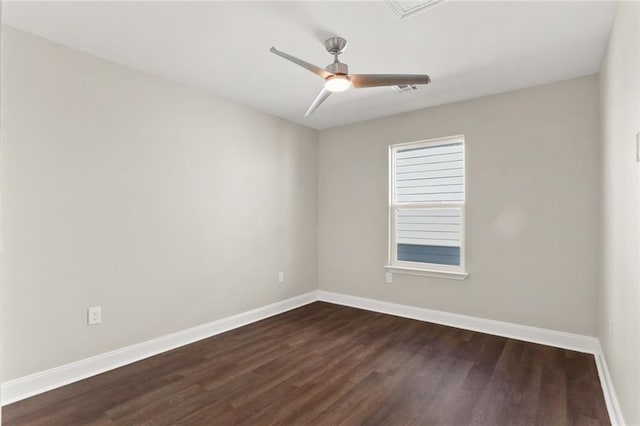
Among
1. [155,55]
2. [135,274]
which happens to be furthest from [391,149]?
[135,274]

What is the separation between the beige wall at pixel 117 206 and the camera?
2297 mm

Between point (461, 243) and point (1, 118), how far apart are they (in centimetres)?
418

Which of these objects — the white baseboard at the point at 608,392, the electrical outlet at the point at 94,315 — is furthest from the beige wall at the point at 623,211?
the electrical outlet at the point at 94,315

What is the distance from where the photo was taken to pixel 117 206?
9.14 ft

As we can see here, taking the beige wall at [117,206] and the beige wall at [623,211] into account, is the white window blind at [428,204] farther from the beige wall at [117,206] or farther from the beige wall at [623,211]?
the beige wall at [117,206]

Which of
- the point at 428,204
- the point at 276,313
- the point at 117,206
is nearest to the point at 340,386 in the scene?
the point at 276,313

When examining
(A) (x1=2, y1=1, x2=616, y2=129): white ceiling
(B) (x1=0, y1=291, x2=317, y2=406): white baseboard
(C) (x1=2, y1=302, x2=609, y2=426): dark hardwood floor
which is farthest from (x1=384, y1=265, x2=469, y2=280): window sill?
(A) (x1=2, y1=1, x2=616, y2=129): white ceiling

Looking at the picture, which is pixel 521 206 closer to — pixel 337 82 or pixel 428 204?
pixel 428 204

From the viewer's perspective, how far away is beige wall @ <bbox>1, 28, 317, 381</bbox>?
90.4 inches

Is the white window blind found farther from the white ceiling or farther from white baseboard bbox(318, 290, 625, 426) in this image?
the white ceiling

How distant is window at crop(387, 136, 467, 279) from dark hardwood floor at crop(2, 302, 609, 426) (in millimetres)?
917

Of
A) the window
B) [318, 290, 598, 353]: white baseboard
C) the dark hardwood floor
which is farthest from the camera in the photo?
the window

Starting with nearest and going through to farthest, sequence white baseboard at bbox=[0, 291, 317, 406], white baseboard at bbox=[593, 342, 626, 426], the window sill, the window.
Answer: white baseboard at bbox=[593, 342, 626, 426]
white baseboard at bbox=[0, 291, 317, 406]
the window sill
the window

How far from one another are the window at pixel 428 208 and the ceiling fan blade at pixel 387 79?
5.62 ft
